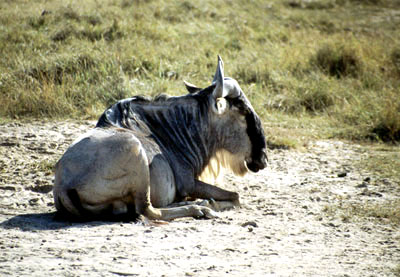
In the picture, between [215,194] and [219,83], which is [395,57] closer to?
[219,83]

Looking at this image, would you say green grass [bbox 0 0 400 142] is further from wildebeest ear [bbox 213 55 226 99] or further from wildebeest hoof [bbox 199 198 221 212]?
wildebeest hoof [bbox 199 198 221 212]

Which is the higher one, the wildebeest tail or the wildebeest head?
the wildebeest head

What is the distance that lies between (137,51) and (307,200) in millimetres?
5904

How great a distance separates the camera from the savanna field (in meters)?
5.82

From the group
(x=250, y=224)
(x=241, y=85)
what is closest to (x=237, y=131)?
(x=250, y=224)

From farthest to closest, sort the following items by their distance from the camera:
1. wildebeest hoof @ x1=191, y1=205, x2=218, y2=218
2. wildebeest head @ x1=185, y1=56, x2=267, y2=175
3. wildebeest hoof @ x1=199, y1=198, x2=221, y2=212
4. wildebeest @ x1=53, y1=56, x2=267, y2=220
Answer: wildebeest head @ x1=185, y1=56, x2=267, y2=175, wildebeest hoof @ x1=199, y1=198, x2=221, y2=212, wildebeest hoof @ x1=191, y1=205, x2=218, y2=218, wildebeest @ x1=53, y1=56, x2=267, y2=220

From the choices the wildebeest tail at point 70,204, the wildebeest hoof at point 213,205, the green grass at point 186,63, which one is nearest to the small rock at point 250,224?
the wildebeest hoof at point 213,205

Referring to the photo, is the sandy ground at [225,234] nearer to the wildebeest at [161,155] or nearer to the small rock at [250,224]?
the small rock at [250,224]

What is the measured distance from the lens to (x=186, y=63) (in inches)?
433

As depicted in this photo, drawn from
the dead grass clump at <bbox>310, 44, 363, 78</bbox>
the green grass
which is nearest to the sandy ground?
the green grass

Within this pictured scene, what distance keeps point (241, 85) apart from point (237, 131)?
15.3ft

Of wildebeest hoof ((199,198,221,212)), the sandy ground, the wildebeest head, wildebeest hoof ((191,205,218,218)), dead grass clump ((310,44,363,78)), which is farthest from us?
dead grass clump ((310,44,363,78))

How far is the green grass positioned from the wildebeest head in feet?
5.87

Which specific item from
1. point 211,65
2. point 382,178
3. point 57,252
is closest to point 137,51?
point 211,65
